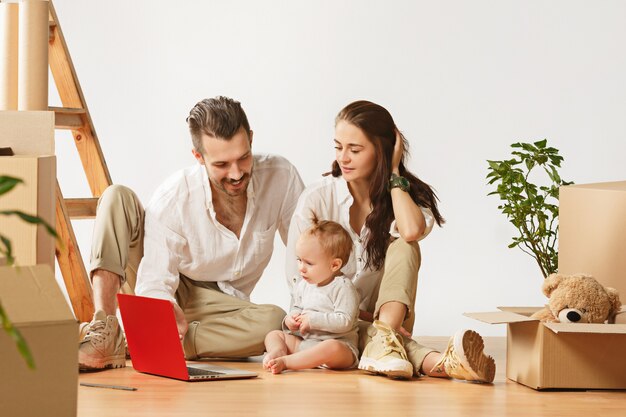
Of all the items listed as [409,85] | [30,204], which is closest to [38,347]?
[30,204]

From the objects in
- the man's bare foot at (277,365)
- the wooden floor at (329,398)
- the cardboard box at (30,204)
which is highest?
the cardboard box at (30,204)

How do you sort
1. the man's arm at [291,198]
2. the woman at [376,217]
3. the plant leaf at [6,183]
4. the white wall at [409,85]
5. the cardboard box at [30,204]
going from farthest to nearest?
the white wall at [409,85], the man's arm at [291,198], the woman at [376,217], the cardboard box at [30,204], the plant leaf at [6,183]

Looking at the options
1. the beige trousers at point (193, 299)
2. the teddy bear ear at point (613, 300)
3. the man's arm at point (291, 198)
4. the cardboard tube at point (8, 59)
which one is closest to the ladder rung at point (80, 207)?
the beige trousers at point (193, 299)

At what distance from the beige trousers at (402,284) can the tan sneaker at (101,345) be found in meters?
0.59

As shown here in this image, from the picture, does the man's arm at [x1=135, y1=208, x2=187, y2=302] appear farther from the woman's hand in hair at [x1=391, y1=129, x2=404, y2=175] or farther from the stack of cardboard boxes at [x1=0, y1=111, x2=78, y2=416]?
the stack of cardboard boxes at [x1=0, y1=111, x2=78, y2=416]

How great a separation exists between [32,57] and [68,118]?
505 millimetres

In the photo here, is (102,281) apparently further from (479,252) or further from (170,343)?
(479,252)

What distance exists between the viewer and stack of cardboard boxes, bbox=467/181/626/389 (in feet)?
7.05

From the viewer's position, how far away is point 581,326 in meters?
2.09

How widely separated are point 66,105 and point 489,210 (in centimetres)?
189

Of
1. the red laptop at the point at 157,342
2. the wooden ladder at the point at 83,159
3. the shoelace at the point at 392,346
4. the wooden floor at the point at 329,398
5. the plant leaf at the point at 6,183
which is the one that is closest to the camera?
the plant leaf at the point at 6,183

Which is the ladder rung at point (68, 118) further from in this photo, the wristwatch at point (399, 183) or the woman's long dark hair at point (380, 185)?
the wristwatch at point (399, 183)

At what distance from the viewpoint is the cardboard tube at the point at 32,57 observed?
7.90 ft

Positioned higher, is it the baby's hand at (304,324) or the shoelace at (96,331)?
the baby's hand at (304,324)
